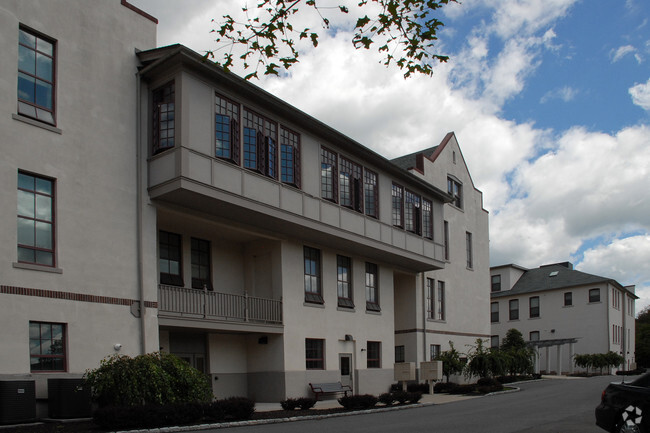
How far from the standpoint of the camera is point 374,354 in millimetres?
29266

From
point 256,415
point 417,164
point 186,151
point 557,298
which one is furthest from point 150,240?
point 557,298

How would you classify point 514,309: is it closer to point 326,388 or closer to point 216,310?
point 326,388

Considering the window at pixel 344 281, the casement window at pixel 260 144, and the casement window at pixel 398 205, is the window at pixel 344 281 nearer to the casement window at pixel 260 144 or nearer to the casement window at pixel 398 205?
the casement window at pixel 398 205

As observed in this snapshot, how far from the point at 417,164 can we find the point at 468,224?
258 inches

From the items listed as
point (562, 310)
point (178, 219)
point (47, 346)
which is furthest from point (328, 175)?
point (562, 310)

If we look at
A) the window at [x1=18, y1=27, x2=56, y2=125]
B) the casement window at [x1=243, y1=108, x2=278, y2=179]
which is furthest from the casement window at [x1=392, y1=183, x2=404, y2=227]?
the window at [x1=18, y1=27, x2=56, y2=125]

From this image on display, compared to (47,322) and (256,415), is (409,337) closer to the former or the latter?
(256,415)

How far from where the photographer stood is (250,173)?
815 inches

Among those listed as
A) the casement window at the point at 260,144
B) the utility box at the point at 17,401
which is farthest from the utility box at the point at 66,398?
the casement window at the point at 260,144

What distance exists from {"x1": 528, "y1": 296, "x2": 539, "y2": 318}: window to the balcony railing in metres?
43.4

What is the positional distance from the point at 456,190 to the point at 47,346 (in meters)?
27.2

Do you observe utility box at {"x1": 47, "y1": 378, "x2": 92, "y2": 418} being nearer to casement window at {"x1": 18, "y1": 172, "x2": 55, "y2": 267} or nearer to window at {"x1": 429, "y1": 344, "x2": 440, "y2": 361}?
casement window at {"x1": 18, "y1": 172, "x2": 55, "y2": 267}

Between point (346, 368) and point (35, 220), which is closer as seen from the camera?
point (35, 220)

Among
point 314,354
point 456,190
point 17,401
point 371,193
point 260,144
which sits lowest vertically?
point 314,354
